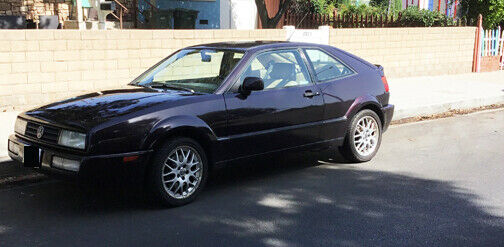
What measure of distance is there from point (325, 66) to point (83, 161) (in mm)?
3174

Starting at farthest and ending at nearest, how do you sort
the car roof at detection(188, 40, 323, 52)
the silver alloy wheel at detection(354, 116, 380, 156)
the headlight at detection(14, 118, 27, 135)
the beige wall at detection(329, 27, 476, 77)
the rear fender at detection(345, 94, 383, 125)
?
the beige wall at detection(329, 27, 476, 77) → the silver alloy wheel at detection(354, 116, 380, 156) → the rear fender at detection(345, 94, 383, 125) → the car roof at detection(188, 40, 323, 52) → the headlight at detection(14, 118, 27, 135)

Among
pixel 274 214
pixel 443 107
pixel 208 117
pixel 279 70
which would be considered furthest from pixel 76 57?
pixel 443 107

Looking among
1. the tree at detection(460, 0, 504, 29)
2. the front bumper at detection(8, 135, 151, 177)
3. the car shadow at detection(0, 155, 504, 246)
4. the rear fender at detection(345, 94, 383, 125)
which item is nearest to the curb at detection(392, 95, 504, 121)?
the rear fender at detection(345, 94, 383, 125)

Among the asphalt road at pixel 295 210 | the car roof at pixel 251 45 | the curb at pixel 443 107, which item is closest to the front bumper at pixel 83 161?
the asphalt road at pixel 295 210

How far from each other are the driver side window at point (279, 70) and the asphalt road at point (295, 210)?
41.9 inches

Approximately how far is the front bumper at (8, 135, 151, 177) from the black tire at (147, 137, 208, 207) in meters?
0.09

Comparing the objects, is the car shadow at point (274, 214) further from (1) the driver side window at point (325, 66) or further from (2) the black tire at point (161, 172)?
(1) the driver side window at point (325, 66)

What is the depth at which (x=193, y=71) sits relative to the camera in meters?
6.38

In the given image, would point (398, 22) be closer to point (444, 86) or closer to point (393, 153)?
point (444, 86)

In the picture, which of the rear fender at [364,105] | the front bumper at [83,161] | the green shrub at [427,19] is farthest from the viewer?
the green shrub at [427,19]

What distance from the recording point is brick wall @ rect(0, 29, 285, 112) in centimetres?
955

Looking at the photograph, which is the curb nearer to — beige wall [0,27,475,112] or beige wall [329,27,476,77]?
beige wall [329,27,476,77]

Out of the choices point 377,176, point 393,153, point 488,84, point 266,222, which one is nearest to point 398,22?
point 488,84

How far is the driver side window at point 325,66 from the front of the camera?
6.42 metres
